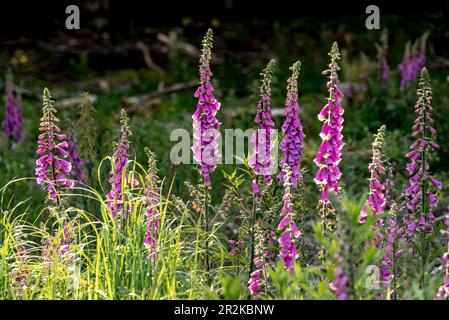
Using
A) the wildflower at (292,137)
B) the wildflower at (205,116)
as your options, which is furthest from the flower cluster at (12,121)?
the wildflower at (292,137)

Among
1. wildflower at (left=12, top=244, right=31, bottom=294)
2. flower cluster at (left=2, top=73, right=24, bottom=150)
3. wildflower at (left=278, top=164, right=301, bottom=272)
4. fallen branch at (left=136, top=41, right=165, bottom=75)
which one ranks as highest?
fallen branch at (left=136, top=41, right=165, bottom=75)

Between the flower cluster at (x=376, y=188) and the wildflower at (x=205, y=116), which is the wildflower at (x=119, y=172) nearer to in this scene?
the wildflower at (x=205, y=116)

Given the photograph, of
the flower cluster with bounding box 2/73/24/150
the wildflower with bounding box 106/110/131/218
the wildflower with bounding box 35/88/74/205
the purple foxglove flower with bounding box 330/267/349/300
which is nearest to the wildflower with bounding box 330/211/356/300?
the purple foxglove flower with bounding box 330/267/349/300

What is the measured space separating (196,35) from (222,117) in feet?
19.1

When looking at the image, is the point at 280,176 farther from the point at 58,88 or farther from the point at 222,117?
the point at 58,88

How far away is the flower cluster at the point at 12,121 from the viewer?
8.50 metres

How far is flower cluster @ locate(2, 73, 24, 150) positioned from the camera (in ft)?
27.9

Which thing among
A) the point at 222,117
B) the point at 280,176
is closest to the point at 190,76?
the point at 222,117

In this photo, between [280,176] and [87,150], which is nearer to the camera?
[280,176]

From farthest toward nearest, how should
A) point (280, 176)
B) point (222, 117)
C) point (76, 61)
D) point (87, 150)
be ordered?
point (76, 61), point (222, 117), point (87, 150), point (280, 176)

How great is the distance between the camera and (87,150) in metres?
6.46

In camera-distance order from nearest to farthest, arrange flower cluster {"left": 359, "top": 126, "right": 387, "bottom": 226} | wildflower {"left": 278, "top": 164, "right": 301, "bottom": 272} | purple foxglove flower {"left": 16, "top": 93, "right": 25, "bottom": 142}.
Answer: wildflower {"left": 278, "top": 164, "right": 301, "bottom": 272} < flower cluster {"left": 359, "top": 126, "right": 387, "bottom": 226} < purple foxglove flower {"left": 16, "top": 93, "right": 25, "bottom": 142}

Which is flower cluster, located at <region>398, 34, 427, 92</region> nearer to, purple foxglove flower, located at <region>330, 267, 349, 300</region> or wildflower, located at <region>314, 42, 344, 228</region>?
wildflower, located at <region>314, 42, 344, 228</region>
